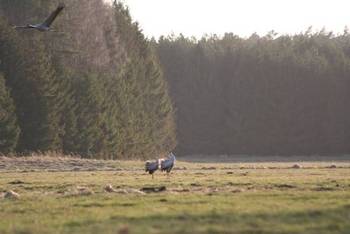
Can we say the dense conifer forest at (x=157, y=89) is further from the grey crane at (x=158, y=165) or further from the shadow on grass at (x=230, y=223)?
the shadow on grass at (x=230, y=223)

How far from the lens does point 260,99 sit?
351 feet

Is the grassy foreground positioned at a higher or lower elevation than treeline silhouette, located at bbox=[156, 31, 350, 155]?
lower

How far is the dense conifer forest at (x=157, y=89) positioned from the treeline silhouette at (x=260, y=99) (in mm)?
138

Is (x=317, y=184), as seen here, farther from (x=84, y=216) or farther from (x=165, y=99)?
(x=165, y=99)

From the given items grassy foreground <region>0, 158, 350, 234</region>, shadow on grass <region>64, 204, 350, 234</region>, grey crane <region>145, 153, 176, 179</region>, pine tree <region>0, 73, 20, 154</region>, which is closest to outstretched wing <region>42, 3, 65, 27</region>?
grassy foreground <region>0, 158, 350, 234</region>

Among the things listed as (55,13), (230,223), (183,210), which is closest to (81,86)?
(55,13)

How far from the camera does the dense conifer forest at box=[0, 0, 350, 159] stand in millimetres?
61156

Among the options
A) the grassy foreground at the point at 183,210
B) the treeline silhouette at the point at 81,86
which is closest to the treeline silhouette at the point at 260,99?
the treeline silhouette at the point at 81,86

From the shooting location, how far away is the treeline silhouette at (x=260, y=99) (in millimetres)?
104125

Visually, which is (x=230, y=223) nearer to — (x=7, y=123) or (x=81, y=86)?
(x=7, y=123)

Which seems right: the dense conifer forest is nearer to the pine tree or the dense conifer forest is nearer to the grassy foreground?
the pine tree

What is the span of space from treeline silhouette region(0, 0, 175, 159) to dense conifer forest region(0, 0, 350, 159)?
0.10 meters

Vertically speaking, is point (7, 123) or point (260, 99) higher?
point (260, 99)

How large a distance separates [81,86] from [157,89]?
17.7m
